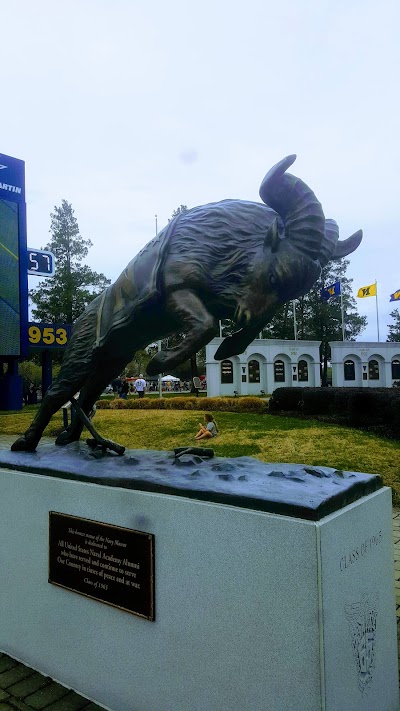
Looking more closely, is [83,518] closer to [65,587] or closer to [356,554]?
[65,587]

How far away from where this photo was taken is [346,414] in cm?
1340

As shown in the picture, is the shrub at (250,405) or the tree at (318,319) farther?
the tree at (318,319)

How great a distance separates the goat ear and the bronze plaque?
1.66m

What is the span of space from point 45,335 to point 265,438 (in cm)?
1141

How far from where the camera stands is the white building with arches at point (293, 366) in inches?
976

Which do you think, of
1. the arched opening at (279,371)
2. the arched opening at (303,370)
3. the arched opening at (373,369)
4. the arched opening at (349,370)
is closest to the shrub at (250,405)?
the arched opening at (279,371)

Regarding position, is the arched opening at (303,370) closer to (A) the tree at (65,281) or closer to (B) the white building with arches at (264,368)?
(B) the white building with arches at (264,368)

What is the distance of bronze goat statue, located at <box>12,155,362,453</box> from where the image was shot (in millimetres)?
2771

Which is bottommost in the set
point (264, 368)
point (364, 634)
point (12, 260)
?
point (364, 634)

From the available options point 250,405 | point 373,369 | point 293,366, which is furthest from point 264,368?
point 250,405

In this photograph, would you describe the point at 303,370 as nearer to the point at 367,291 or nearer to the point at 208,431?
the point at 367,291

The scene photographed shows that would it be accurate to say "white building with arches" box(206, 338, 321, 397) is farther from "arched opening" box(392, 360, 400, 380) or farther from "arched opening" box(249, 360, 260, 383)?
"arched opening" box(392, 360, 400, 380)

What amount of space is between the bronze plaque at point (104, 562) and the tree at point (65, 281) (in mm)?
26310

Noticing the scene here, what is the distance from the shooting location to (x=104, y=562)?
275 centimetres
